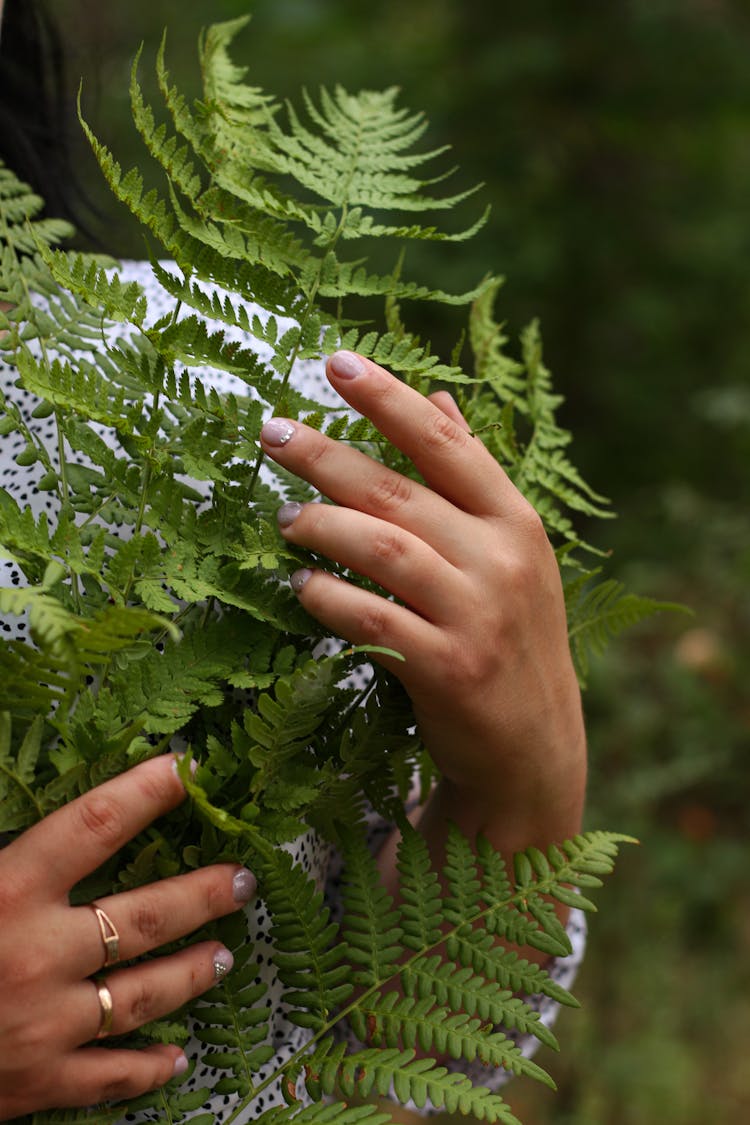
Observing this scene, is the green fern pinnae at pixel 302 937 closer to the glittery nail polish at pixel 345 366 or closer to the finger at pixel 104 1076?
the finger at pixel 104 1076

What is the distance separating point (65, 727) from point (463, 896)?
1.24 ft

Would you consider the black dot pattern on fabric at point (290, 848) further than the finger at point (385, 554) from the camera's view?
Yes

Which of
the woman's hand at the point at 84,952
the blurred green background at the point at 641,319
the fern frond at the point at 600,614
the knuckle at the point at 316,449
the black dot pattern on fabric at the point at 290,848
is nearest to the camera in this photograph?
the woman's hand at the point at 84,952

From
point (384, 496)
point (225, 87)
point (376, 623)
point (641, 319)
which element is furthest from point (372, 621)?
point (641, 319)

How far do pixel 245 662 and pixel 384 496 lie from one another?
0.18 metres

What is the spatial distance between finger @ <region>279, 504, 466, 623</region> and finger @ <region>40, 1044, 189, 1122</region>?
1.40ft

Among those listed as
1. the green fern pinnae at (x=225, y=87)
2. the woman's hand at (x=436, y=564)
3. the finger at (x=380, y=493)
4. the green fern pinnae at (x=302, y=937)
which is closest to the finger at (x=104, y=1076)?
the green fern pinnae at (x=302, y=937)

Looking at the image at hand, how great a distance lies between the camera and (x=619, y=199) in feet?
13.8

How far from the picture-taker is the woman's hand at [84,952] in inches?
30.6

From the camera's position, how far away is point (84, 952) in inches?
31.5

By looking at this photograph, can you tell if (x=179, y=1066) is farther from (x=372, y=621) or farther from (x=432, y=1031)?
(x=372, y=621)

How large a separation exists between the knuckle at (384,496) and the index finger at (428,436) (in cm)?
3

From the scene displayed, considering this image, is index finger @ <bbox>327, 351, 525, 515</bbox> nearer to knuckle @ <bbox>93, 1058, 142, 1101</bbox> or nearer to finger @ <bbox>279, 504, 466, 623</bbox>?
finger @ <bbox>279, 504, 466, 623</bbox>

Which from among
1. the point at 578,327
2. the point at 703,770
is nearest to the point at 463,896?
the point at 703,770
